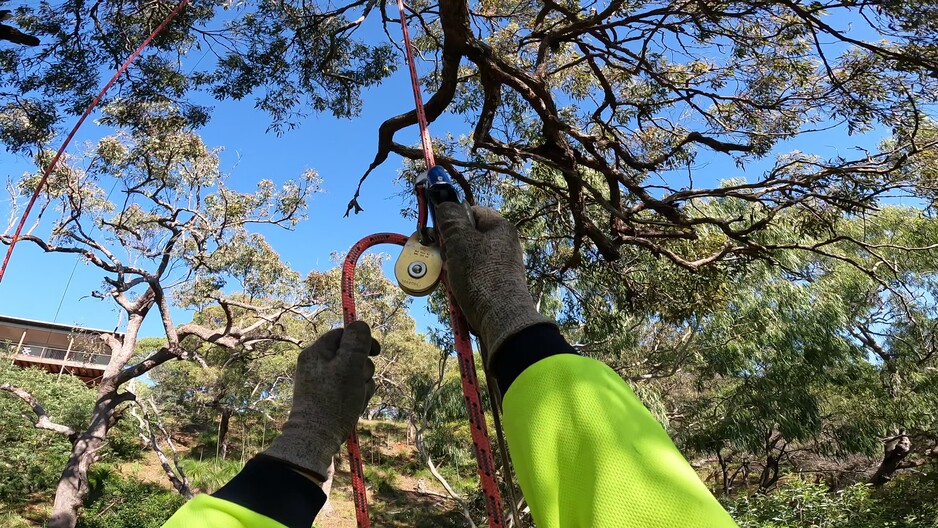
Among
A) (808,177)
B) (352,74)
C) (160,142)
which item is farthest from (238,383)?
(808,177)

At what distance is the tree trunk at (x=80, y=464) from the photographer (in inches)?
283

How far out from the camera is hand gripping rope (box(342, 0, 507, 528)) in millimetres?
984

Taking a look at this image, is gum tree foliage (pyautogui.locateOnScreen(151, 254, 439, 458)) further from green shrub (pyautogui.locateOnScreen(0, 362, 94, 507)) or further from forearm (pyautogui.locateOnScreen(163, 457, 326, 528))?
forearm (pyautogui.locateOnScreen(163, 457, 326, 528))

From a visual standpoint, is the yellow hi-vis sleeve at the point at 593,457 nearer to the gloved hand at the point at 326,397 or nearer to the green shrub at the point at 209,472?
the gloved hand at the point at 326,397

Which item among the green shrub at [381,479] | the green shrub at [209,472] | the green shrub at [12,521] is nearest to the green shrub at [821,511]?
the green shrub at [209,472]

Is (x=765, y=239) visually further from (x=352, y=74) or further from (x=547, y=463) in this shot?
(x=547, y=463)

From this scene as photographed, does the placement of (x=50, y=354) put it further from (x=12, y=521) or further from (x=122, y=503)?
(x=122, y=503)

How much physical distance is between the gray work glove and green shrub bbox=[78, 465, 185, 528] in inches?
489

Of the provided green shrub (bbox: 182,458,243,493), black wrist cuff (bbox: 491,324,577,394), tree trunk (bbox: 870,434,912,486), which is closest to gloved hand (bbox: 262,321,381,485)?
black wrist cuff (bbox: 491,324,577,394)

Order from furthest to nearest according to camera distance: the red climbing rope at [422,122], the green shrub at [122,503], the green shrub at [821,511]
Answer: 1. the green shrub at [122,503]
2. the green shrub at [821,511]
3. the red climbing rope at [422,122]

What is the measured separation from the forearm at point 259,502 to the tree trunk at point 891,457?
11.6 meters

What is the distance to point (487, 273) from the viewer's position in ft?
3.27

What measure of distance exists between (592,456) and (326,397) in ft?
2.37

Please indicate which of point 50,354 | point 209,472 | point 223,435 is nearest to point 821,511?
point 209,472
